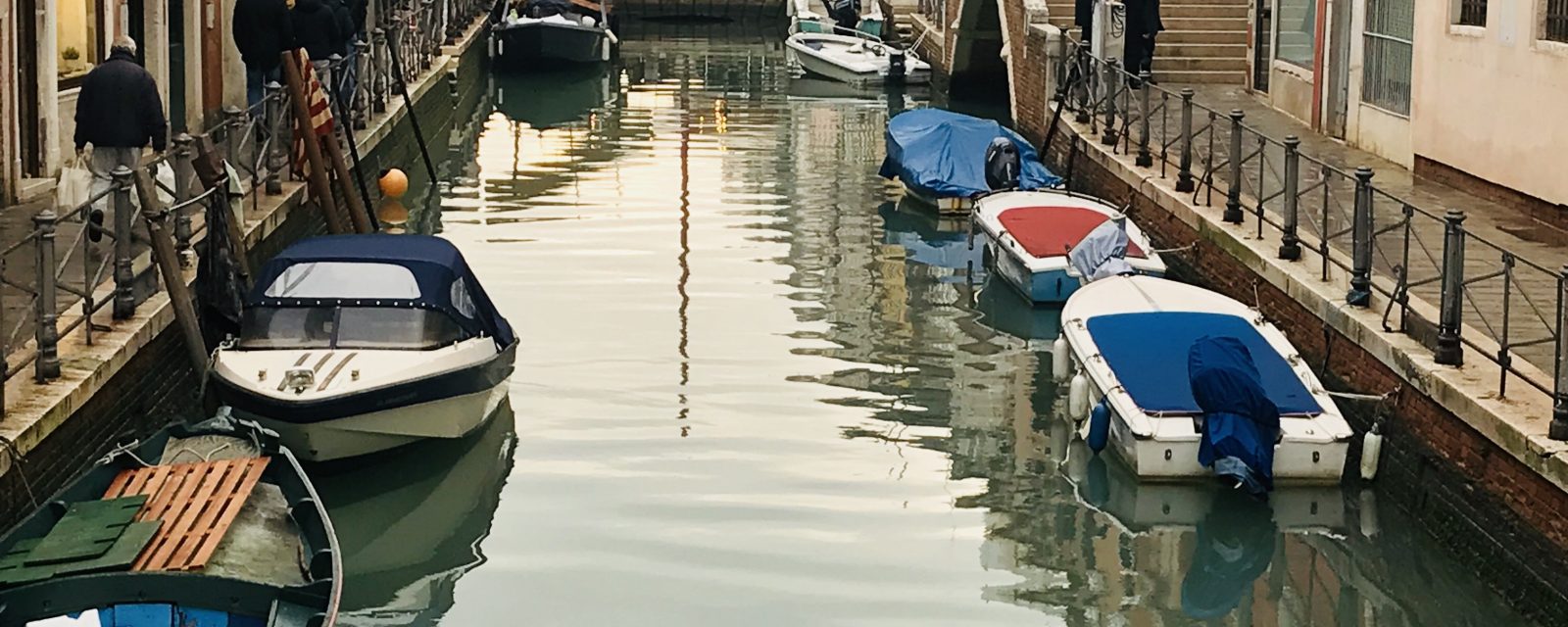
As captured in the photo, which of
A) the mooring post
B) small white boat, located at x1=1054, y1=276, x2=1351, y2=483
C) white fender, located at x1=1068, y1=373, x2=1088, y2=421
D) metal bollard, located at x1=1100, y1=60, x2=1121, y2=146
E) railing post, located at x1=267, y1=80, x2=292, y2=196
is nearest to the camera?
small white boat, located at x1=1054, y1=276, x2=1351, y2=483

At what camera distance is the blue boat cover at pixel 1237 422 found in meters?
11.7

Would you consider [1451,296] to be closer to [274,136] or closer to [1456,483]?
[1456,483]

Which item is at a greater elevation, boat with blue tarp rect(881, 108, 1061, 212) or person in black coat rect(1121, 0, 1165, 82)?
person in black coat rect(1121, 0, 1165, 82)

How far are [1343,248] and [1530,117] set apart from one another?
1.98 metres

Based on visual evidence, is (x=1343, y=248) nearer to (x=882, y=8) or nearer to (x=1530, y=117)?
(x=1530, y=117)

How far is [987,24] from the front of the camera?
107ft

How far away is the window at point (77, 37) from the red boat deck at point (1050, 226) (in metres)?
6.89

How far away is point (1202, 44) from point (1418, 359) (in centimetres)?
1438

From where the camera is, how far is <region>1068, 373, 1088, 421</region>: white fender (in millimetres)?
13156

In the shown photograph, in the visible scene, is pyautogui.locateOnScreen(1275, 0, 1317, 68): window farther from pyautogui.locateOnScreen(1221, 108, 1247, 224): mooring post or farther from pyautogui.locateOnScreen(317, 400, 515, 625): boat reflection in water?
pyautogui.locateOnScreen(317, 400, 515, 625): boat reflection in water

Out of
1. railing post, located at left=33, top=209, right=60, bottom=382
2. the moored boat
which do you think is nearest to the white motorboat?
railing post, located at left=33, top=209, right=60, bottom=382

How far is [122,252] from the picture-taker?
11.7 metres

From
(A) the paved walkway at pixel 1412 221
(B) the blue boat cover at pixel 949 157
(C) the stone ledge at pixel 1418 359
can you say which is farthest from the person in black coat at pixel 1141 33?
(C) the stone ledge at pixel 1418 359

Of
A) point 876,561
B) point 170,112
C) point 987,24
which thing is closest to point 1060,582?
point 876,561
